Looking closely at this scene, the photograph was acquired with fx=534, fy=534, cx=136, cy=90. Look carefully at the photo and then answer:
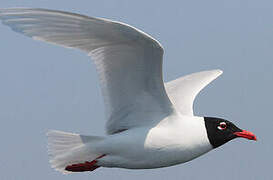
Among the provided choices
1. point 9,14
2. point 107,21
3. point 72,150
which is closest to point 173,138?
point 72,150

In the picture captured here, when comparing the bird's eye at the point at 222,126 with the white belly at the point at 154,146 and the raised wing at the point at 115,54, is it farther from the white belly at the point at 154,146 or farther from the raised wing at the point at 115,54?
the raised wing at the point at 115,54

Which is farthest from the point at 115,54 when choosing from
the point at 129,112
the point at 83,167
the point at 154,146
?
the point at 83,167

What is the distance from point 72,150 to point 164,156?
1.32m

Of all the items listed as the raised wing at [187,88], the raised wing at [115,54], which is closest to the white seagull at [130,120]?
the raised wing at [115,54]

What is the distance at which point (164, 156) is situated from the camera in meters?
7.34

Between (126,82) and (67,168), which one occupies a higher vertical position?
(126,82)

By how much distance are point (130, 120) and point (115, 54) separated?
109 centimetres

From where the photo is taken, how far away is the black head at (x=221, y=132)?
760 centimetres

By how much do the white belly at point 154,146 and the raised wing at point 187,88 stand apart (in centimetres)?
127

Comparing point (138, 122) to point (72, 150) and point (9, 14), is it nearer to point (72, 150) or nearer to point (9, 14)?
point (72, 150)

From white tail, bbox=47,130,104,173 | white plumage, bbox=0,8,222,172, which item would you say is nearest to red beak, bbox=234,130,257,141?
white plumage, bbox=0,8,222,172

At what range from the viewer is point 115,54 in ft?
23.0

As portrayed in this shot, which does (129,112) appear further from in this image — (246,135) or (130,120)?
(246,135)

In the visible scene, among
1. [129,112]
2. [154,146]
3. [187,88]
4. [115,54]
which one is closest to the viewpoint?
[115,54]
